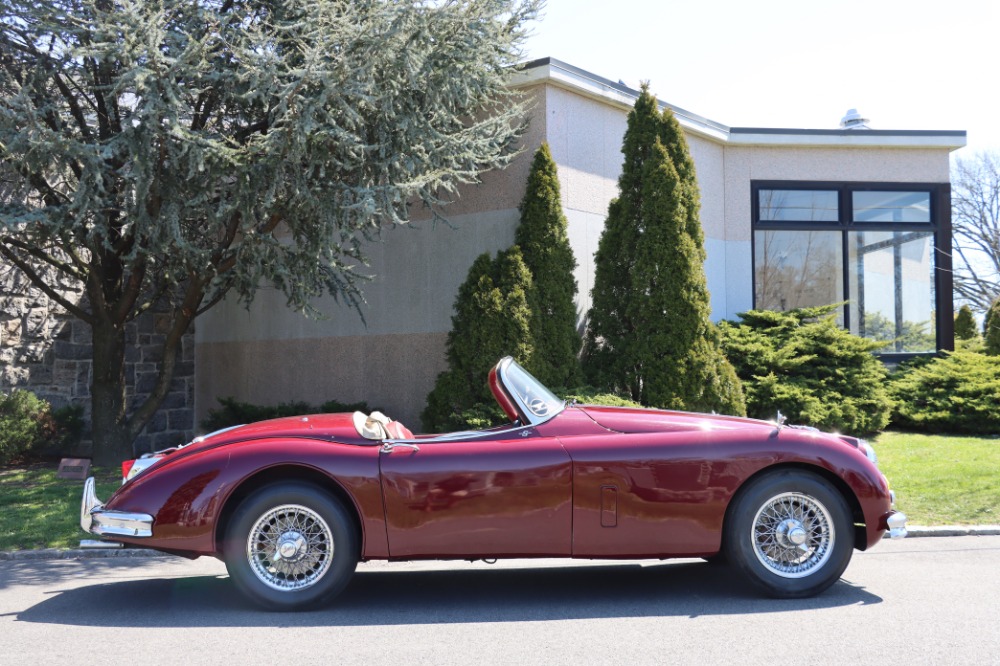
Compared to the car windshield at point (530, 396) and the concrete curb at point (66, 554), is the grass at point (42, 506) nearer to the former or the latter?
the concrete curb at point (66, 554)

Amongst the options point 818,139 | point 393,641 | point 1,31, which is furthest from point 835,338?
point 1,31

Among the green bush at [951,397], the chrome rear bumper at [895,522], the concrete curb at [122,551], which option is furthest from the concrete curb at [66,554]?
the green bush at [951,397]

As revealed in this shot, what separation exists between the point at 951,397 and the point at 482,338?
7035 millimetres

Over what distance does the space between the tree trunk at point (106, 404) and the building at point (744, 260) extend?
2.95 metres

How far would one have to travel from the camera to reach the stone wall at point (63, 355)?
1269 cm

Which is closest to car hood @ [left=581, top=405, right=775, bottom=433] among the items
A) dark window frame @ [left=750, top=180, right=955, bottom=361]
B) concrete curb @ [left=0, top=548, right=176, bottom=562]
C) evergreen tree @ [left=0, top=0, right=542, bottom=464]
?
evergreen tree @ [left=0, top=0, right=542, bottom=464]

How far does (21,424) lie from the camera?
1154cm

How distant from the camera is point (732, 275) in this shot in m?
14.7

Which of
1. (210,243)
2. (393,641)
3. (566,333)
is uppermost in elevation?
(210,243)

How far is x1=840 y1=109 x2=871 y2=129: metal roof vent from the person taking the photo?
16.2 metres

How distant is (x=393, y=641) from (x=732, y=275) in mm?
11221

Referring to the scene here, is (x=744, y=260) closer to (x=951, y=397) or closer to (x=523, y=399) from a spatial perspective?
(x=951, y=397)

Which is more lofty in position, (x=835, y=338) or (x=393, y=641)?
(x=835, y=338)

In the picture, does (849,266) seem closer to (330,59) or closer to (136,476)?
(330,59)
